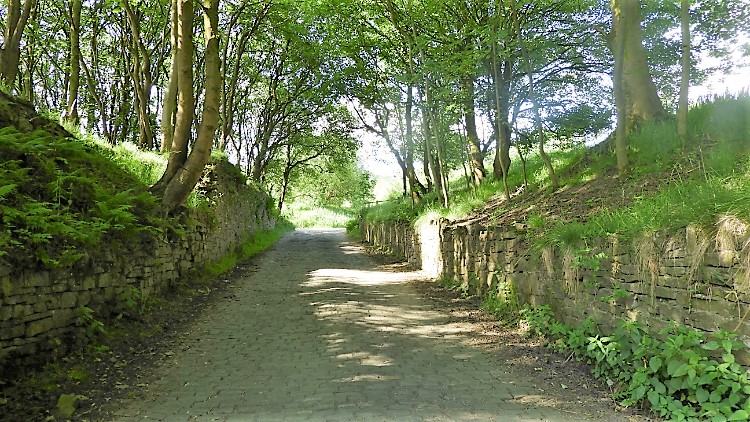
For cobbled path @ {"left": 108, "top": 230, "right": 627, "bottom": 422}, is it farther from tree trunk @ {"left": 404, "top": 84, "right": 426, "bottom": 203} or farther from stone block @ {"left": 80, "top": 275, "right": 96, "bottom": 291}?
tree trunk @ {"left": 404, "top": 84, "right": 426, "bottom": 203}

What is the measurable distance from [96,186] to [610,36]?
9.27 meters

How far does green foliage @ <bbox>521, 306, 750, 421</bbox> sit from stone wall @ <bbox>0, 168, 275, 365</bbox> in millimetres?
5828

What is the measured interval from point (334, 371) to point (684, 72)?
19.6 ft

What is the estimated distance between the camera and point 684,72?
6.86 metres

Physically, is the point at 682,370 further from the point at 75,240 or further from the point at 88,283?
the point at 75,240

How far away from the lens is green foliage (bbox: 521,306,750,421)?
12.6ft

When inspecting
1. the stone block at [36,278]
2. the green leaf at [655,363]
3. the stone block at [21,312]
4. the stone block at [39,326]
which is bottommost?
the green leaf at [655,363]

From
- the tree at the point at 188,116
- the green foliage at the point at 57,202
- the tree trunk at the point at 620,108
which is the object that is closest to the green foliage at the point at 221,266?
the tree at the point at 188,116

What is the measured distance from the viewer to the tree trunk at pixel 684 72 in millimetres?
6758

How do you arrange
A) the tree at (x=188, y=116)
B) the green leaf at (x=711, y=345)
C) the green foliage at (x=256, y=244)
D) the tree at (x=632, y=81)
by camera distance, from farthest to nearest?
1. the green foliage at (x=256, y=244)
2. the tree at (x=188, y=116)
3. the tree at (x=632, y=81)
4. the green leaf at (x=711, y=345)

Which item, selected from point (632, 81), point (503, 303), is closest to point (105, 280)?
point (503, 303)

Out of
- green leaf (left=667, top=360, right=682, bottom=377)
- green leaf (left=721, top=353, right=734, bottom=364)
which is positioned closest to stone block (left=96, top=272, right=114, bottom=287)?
green leaf (left=667, top=360, right=682, bottom=377)

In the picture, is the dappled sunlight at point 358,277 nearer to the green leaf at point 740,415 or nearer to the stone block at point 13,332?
the stone block at point 13,332

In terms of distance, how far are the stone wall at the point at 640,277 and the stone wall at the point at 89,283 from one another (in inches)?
231
